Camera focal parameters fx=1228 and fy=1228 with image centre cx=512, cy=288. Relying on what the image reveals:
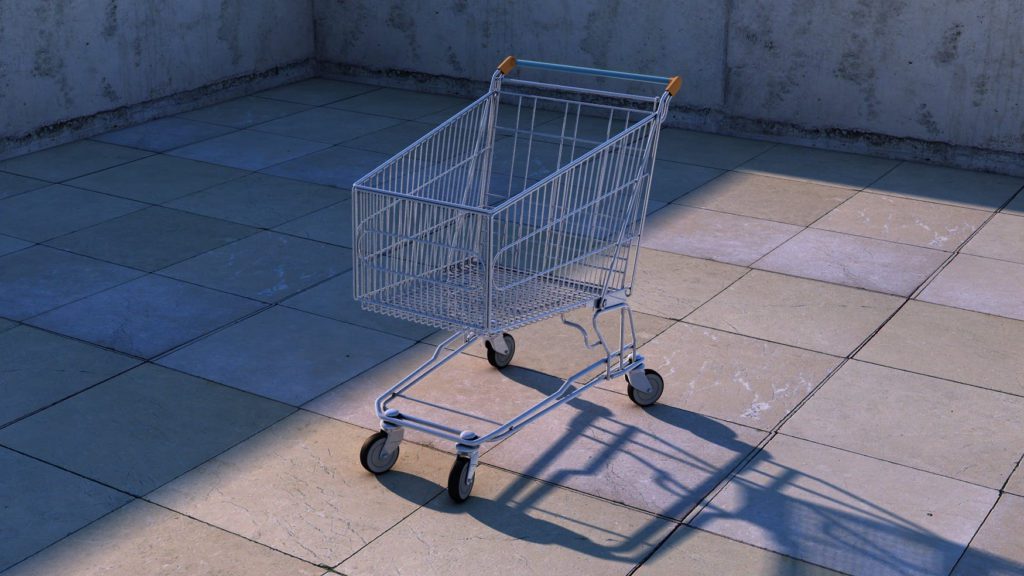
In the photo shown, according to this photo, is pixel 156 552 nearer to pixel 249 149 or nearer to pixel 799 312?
pixel 799 312

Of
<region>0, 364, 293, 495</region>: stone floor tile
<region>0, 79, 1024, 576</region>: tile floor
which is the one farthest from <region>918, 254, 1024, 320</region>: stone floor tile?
<region>0, 364, 293, 495</region>: stone floor tile

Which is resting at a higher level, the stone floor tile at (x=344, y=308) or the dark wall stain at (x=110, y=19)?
the dark wall stain at (x=110, y=19)

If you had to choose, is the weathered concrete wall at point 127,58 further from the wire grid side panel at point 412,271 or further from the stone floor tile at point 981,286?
the stone floor tile at point 981,286

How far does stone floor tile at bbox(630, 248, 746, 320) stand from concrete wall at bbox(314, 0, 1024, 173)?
2671 millimetres

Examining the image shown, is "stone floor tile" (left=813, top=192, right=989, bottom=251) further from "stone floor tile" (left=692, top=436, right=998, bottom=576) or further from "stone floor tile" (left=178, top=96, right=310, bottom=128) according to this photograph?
"stone floor tile" (left=178, top=96, right=310, bottom=128)

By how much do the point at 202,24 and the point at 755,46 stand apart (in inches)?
168

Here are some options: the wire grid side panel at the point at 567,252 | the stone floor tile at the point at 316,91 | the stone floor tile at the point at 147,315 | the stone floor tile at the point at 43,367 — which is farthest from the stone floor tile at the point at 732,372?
the stone floor tile at the point at 316,91

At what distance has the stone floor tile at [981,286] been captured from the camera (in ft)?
20.3

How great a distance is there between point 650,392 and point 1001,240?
10.2 ft

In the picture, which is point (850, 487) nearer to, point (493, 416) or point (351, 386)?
point (493, 416)

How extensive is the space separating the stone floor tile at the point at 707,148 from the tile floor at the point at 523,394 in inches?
17.8

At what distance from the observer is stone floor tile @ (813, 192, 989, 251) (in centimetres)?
712

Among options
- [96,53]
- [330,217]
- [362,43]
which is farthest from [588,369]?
[362,43]

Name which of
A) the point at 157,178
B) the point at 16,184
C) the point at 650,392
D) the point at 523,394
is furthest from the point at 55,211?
the point at 650,392
